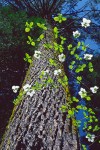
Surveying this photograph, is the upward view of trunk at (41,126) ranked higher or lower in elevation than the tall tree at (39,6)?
lower

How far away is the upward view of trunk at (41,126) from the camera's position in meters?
2.63

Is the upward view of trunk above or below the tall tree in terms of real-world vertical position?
below

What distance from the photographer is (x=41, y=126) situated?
117 inches

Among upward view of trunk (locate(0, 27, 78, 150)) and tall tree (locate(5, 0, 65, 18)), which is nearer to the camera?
upward view of trunk (locate(0, 27, 78, 150))

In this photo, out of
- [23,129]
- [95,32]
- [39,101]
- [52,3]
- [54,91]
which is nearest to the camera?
[23,129]

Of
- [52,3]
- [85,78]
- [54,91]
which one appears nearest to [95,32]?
[52,3]

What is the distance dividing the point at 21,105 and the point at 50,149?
1.34 metres

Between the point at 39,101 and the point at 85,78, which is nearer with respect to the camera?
the point at 39,101

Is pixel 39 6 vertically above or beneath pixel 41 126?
above

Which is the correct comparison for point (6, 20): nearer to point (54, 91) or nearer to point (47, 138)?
point (54, 91)

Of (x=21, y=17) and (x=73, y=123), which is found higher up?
(x=21, y=17)

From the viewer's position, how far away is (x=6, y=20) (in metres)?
7.86

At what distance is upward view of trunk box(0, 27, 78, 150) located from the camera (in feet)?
8.62

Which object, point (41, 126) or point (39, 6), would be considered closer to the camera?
point (41, 126)
